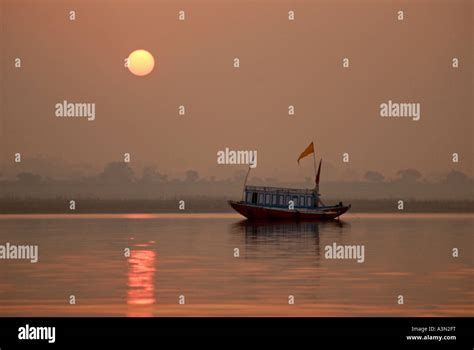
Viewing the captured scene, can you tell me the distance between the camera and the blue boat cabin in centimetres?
11369

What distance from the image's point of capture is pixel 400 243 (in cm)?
6412

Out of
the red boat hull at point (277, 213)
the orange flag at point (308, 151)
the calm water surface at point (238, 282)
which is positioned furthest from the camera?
the orange flag at point (308, 151)

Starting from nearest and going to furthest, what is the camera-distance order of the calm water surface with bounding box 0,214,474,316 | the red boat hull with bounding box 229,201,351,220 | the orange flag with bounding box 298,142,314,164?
the calm water surface with bounding box 0,214,474,316, the red boat hull with bounding box 229,201,351,220, the orange flag with bounding box 298,142,314,164

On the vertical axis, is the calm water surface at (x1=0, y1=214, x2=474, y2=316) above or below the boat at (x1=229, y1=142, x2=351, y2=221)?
below

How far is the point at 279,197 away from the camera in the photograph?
113750 mm

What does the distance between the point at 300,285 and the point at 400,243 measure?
31.5 meters

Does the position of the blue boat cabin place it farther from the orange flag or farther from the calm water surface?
the calm water surface

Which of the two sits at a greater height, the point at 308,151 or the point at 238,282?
the point at 308,151

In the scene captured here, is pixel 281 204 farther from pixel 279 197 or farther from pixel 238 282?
pixel 238 282

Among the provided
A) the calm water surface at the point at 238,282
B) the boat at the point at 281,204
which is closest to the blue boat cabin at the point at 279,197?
the boat at the point at 281,204

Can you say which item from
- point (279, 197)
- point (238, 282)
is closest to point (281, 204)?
point (279, 197)

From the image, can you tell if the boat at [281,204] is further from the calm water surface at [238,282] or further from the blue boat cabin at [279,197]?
the calm water surface at [238,282]

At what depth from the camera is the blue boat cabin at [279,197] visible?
373 ft

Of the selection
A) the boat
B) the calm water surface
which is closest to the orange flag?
the boat
